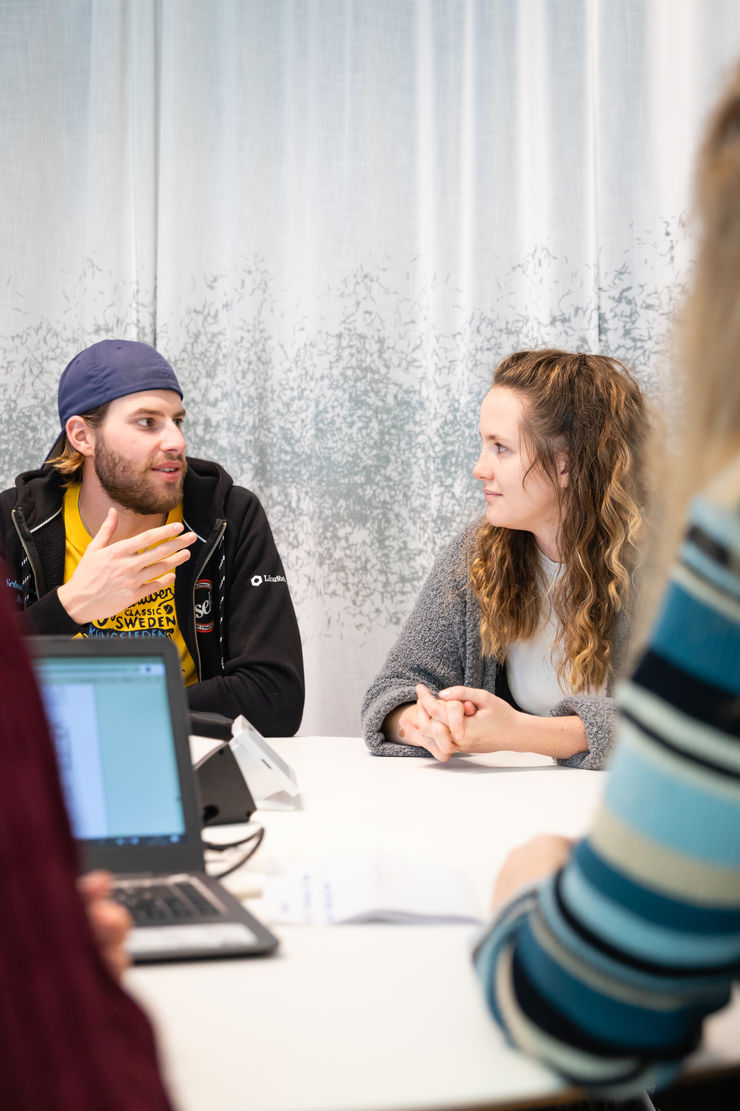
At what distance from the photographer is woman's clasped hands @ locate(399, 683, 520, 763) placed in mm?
1502

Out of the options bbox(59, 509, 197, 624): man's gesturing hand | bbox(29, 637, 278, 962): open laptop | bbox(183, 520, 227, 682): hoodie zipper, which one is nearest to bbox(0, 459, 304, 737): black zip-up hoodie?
bbox(183, 520, 227, 682): hoodie zipper

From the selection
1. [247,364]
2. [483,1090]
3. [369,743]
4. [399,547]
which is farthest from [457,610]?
[483,1090]

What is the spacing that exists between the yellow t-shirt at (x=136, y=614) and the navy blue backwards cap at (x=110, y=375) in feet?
0.68

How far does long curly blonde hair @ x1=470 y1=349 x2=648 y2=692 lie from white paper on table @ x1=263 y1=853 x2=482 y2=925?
2.83 ft

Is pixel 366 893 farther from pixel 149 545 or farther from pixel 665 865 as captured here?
pixel 149 545

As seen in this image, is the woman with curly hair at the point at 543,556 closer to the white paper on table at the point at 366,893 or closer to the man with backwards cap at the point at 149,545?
the man with backwards cap at the point at 149,545

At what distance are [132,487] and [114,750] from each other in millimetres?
1255

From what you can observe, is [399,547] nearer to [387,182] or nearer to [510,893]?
[387,182]

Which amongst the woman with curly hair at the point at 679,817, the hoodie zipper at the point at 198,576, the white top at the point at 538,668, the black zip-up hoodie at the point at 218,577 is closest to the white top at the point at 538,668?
the white top at the point at 538,668

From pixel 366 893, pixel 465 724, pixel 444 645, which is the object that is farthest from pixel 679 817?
pixel 444 645

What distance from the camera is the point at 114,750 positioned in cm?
91

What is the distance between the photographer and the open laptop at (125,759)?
2.95 ft

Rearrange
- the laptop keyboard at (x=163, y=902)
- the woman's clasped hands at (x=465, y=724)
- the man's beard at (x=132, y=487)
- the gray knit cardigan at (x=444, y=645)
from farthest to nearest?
the man's beard at (x=132, y=487)
the gray knit cardigan at (x=444, y=645)
the woman's clasped hands at (x=465, y=724)
the laptop keyboard at (x=163, y=902)

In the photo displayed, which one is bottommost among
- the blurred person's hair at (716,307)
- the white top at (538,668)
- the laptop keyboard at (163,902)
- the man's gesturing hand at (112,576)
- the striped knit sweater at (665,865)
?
the white top at (538,668)
